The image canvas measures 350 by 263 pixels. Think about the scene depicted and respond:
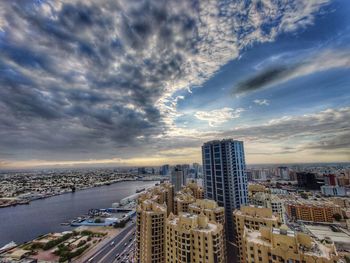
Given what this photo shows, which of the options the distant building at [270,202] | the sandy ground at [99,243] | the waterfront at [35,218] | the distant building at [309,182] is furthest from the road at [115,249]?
the distant building at [309,182]

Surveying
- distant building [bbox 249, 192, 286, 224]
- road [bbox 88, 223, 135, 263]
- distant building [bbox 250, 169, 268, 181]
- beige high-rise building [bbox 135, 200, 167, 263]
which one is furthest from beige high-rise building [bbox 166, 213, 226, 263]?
distant building [bbox 250, 169, 268, 181]

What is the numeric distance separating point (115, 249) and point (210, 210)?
2321 centimetres

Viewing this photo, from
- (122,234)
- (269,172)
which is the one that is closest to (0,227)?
(122,234)

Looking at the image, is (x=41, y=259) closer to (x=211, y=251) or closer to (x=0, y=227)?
(x=211, y=251)

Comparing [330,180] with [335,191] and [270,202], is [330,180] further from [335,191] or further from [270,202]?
[270,202]

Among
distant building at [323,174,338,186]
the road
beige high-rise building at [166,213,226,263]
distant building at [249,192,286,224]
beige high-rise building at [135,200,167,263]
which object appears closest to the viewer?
beige high-rise building at [166,213,226,263]

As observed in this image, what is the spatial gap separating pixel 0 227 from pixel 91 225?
1121 inches

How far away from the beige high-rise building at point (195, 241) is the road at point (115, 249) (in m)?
18.4

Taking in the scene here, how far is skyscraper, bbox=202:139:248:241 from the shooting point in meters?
31.7

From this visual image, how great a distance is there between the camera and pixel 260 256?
1361cm

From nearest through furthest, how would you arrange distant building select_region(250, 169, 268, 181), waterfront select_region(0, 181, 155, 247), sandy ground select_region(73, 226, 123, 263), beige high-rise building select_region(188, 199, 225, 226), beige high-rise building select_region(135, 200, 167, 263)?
beige high-rise building select_region(135, 200, 167, 263) → beige high-rise building select_region(188, 199, 225, 226) → sandy ground select_region(73, 226, 123, 263) → waterfront select_region(0, 181, 155, 247) → distant building select_region(250, 169, 268, 181)

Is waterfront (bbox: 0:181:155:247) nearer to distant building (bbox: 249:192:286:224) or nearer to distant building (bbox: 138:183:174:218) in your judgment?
distant building (bbox: 138:183:174:218)

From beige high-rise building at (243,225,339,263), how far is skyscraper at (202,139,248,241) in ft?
57.2

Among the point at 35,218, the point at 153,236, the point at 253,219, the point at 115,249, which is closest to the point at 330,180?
the point at 253,219
